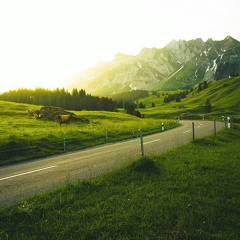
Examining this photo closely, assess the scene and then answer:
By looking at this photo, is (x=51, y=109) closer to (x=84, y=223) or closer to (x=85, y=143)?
(x=85, y=143)

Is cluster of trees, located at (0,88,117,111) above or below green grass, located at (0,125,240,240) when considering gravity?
above

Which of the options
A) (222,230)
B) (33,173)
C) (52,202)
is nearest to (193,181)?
(222,230)

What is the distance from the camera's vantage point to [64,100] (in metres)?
116

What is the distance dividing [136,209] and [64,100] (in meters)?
116

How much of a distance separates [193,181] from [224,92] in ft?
506

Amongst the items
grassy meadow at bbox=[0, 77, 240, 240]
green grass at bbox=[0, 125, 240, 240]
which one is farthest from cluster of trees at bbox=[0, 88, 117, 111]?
green grass at bbox=[0, 125, 240, 240]

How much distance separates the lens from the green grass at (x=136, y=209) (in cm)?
476

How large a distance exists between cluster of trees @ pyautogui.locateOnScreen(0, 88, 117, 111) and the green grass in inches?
Result: 4105

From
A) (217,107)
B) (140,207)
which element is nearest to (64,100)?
(217,107)

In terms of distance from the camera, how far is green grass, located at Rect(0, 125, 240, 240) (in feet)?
15.6

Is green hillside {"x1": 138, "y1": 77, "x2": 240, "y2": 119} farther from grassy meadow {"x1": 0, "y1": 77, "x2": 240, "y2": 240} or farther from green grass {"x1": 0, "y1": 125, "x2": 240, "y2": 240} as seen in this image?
green grass {"x1": 0, "y1": 125, "x2": 240, "y2": 240}

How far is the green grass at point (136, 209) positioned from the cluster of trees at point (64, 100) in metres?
104

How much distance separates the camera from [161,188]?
285 inches

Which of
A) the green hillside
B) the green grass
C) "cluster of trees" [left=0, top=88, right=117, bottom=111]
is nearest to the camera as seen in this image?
the green grass
